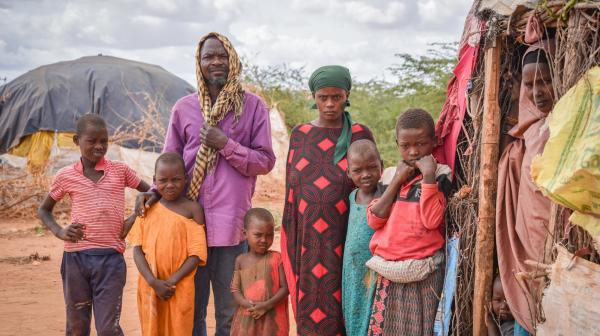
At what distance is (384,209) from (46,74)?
36.7ft

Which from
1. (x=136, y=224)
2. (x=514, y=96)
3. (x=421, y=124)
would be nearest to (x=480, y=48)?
(x=514, y=96)

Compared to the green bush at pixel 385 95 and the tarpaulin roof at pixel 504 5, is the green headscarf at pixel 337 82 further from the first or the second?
the green bush at pixel 385 95

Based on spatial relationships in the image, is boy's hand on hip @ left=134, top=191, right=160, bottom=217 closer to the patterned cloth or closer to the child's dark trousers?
the child's dark trousers

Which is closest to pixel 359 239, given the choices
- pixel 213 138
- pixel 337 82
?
pixel 337 82

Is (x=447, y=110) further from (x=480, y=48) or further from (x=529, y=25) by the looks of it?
(x=529, y=25)

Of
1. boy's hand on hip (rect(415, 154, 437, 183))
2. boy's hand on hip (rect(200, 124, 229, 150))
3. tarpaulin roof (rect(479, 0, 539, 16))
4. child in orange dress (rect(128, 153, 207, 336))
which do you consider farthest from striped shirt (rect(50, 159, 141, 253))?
tarpaulin roof (rect(479, 0, 539, 16))

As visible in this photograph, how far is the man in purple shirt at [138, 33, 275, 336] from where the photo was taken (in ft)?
11.2

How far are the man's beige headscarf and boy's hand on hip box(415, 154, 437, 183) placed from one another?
1110mm

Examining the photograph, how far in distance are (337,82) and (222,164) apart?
808 mm

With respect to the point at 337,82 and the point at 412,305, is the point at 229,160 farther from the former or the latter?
the point at 412,305

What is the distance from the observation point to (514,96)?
2908mm

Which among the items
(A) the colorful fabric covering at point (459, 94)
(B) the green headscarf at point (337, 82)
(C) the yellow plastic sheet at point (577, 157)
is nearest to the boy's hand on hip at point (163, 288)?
(B) the green headscarf at point (337, 82)

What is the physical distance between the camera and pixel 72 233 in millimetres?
3414

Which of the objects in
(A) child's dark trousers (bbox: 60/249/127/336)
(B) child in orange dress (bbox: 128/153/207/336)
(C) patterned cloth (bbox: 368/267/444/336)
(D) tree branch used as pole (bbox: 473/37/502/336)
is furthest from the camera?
(A) child's dark trousers (bbox: 60/249/127/336)
